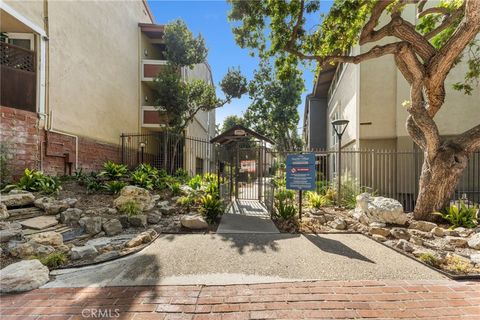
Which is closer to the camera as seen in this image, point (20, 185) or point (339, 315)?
point (339, 315)

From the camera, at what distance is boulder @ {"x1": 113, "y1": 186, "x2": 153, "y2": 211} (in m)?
6.45

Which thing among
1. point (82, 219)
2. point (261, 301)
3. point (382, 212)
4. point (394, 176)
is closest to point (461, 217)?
point (382, 212)

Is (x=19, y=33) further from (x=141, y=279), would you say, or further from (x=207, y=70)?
(x=207, y=70)

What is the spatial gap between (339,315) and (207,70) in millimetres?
26328

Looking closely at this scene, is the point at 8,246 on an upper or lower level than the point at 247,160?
lower

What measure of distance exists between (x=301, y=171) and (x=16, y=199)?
7258 millimetres

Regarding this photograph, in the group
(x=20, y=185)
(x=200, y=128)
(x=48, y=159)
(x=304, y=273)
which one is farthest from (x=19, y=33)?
(x=200, y=128)

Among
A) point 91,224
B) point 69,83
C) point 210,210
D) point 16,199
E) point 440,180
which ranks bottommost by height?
point 91,224

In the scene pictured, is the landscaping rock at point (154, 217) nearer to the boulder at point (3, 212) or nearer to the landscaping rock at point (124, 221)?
the landscaping rock at point (124, 221)

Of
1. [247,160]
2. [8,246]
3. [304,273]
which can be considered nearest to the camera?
[304,273]

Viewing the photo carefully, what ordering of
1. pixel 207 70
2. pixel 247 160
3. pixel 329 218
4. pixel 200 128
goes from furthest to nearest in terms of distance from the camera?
pixel 207 70 < pixel 200 128 < pixel 247 160 < pixel 329 218

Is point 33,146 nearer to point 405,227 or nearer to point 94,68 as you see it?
point 94,68

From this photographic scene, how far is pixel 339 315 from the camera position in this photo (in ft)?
8.64

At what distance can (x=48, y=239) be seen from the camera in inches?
173
